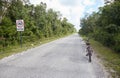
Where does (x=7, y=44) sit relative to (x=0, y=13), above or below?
below

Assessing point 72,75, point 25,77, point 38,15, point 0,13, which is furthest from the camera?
point 38,15

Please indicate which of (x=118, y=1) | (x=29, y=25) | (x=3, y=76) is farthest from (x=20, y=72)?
(x=29, y=25)

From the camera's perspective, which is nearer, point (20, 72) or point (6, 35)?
point (20, 72)

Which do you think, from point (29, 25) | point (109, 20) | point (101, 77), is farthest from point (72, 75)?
point (29, 25)

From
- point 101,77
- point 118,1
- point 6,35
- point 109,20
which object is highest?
point 118,1

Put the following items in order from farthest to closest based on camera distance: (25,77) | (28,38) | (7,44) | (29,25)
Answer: (29,25) → (28,38) → (7,44) → (25,77)

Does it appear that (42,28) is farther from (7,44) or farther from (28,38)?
(7,44)

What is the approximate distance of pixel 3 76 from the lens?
7.41 meters

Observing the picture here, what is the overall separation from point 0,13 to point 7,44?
426cm

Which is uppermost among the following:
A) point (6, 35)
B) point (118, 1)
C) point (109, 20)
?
point (118, 1)

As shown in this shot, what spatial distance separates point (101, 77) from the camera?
7.64 metres

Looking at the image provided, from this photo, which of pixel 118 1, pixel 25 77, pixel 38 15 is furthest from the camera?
pixel 38 15

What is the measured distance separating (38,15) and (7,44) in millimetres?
20293

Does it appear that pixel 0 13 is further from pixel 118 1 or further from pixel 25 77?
pixel 25 77
